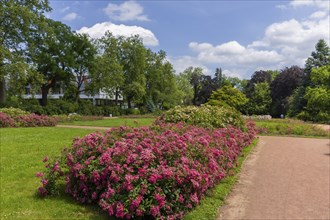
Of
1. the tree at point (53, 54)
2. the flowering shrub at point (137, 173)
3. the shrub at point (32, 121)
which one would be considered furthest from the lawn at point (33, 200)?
the tree at point (53, 54)

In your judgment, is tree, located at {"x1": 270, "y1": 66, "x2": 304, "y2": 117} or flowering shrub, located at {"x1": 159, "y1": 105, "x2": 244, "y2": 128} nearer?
flowering shrub, located at {"x1": 159, "y1": 105, "x2": 244, "y2": 128}

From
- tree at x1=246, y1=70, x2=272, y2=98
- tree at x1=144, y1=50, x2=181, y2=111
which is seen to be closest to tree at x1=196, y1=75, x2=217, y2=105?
tree at x1=246, y1=70, x2=272, y2=98

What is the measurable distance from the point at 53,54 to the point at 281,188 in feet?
106

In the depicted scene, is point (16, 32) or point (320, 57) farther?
point (320, 57)

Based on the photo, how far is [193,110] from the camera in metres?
11.6

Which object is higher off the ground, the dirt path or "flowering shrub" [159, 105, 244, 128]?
"flowering shrub" [159, 105, 244, 128]

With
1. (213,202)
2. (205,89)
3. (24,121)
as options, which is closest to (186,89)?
(205,89)

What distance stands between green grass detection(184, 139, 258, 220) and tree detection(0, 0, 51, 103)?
2211 cm

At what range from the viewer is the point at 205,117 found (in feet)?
34.9

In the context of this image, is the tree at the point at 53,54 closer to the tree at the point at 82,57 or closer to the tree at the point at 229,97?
the tree at the point at 82,57

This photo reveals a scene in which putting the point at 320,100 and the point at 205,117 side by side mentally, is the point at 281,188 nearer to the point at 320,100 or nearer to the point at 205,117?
the point at 205,117

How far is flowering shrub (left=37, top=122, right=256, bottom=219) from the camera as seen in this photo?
12.1 ft

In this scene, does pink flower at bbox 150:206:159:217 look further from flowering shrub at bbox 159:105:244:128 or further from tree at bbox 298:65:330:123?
tree at bbox 298:65:330:123

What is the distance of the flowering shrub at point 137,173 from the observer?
12.1 ft
